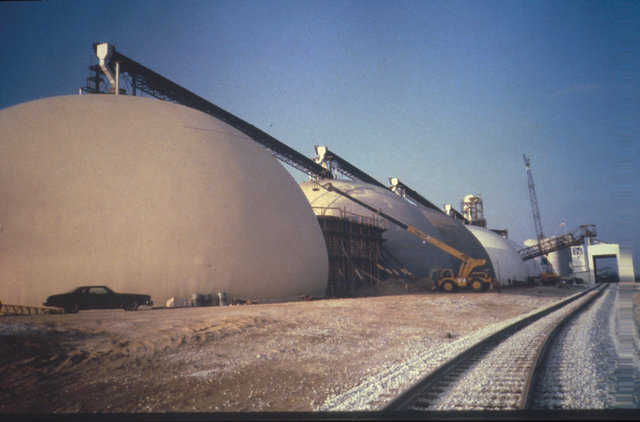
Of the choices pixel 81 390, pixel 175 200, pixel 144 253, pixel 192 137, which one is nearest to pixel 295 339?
pixel 81 390

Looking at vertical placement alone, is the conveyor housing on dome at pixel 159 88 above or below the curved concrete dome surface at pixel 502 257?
above

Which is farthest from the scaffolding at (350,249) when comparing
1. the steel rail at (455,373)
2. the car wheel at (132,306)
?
the steel rail at (455,373)

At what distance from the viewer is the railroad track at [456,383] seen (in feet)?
15.5

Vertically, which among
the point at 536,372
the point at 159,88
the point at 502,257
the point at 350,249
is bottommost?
the point at 536,372

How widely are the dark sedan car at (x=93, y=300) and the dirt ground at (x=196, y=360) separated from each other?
2995 mm

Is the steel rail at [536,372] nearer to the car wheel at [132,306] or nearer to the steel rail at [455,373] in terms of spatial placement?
the steel rail at [455,373]

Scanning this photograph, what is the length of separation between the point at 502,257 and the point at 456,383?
190 ft

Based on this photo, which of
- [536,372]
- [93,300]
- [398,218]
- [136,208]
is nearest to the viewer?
[536,372]

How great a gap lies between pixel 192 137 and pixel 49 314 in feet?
31.3

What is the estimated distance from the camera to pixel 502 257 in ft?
190

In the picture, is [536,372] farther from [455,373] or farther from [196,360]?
[196,360]

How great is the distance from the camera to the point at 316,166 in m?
39.9

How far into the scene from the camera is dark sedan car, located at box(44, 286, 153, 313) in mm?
13219

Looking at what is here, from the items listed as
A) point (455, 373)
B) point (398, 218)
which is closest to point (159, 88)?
point (398, 218)
